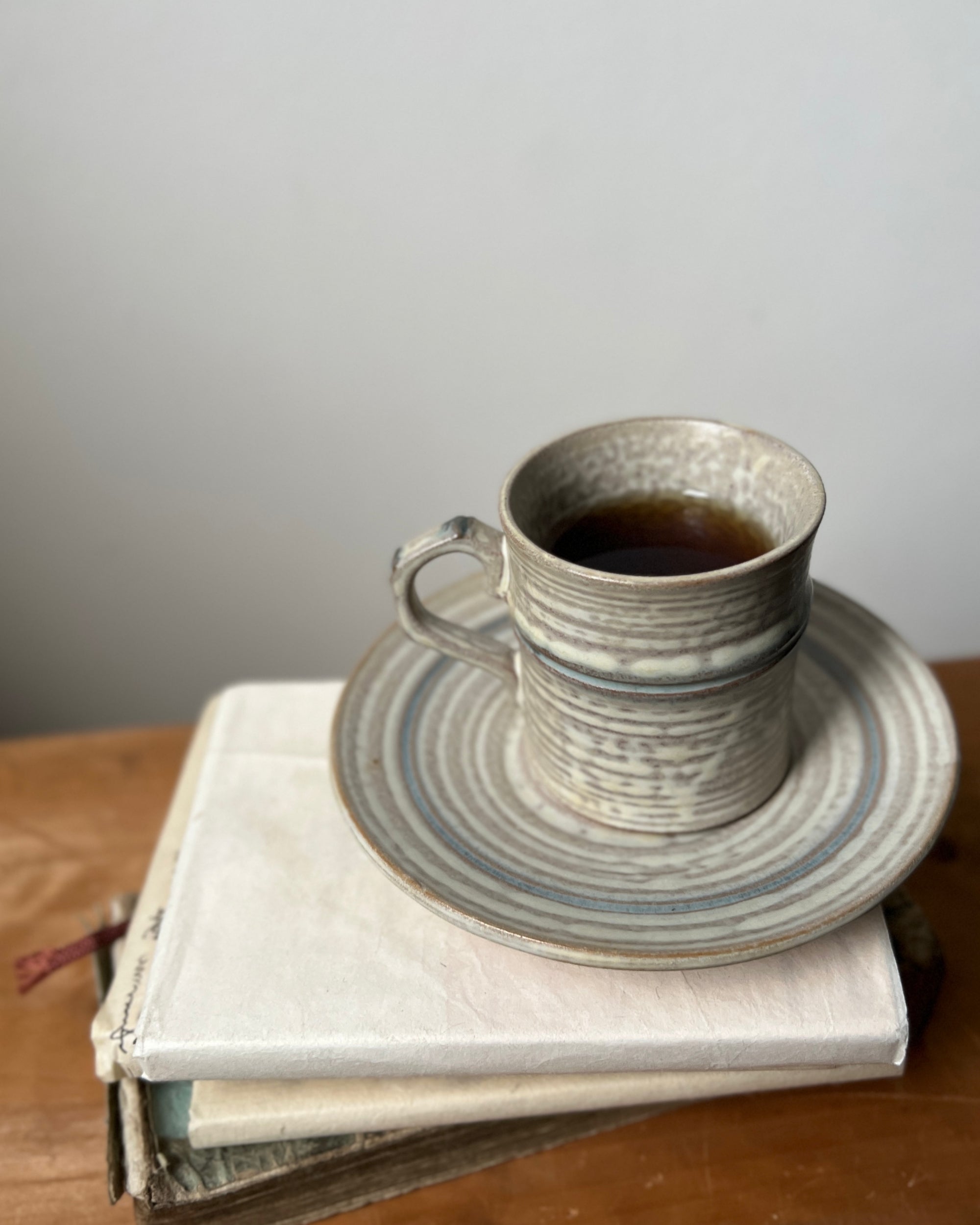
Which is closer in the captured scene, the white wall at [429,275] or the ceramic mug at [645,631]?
the ceramic mug at [645,631]

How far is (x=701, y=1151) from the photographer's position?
461 millimetres

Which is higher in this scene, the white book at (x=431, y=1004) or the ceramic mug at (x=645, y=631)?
the ceramic mug at (x=645, y=631)

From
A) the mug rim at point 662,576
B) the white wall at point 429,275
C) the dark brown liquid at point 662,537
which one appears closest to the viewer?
the mug rim at point 662,576

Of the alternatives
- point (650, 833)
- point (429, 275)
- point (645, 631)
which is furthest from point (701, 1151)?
point (429, 275)

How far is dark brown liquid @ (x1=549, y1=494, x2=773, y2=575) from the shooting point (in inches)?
19.1

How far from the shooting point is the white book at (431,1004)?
41cm

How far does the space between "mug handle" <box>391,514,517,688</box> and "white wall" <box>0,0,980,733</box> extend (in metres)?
0.46

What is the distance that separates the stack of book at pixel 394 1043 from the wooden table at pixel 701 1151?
0.05 feet

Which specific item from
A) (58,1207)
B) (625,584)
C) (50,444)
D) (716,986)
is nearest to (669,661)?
(625,584)

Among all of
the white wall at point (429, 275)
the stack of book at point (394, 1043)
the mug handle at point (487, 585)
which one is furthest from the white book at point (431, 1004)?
the white wall at point (429, 275)

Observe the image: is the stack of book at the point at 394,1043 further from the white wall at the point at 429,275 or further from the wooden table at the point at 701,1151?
the white wall at the point at 429,275

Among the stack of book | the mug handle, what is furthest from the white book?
the mug handle

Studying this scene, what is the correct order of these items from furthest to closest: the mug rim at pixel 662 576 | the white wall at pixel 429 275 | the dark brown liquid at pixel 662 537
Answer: the white wall at pixel 429 275 → the dark brown liquid at pixel 662 537 → the mug rim at pixel 662 576

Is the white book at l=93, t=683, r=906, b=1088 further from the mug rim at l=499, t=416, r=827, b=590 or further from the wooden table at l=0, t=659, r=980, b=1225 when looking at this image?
the mug rim at l=499, t=416, r=827, b=590
